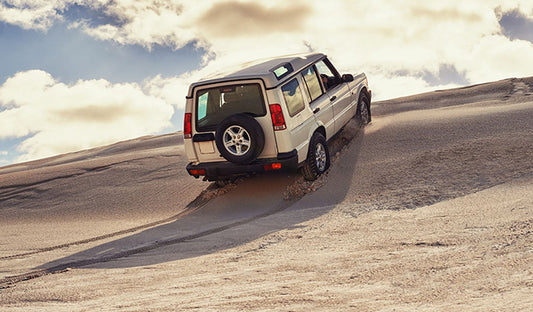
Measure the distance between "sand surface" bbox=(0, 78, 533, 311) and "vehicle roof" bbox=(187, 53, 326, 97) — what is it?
1634 mm

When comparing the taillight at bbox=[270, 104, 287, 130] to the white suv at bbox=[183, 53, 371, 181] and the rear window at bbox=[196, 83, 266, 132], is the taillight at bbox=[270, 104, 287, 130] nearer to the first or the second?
the white suv at bbox=[183, 53, 371, 181]

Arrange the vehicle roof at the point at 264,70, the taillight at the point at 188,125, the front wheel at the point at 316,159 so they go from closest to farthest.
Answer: the vehicle roof at the point at 264,70, the taillight at the point at 188,125, the front wheel at the point at 316,159

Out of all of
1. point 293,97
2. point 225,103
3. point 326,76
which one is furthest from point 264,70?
point 326,76

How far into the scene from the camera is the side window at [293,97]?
7.68m

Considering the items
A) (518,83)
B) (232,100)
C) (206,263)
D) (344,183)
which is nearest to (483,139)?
(344,183)

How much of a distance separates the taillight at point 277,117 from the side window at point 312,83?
1.04 metres

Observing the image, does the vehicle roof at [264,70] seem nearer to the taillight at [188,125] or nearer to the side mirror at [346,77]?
the taillight at [188,125]

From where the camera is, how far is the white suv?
7.45 metres

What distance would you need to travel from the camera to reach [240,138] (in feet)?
24.4

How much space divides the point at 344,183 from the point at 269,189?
114 centimetres

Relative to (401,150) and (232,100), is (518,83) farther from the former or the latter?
(232,100)

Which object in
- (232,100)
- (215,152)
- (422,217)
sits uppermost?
(232,100)

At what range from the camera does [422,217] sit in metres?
5.79

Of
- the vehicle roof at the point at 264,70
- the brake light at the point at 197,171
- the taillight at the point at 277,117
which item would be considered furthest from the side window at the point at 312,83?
the brake light at the point at 197,171
